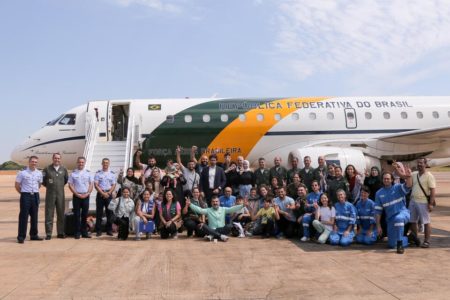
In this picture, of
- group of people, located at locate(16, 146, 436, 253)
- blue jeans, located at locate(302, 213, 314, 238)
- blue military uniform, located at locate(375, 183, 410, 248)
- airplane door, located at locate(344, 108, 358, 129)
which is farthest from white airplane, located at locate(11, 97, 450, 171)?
blue military uniform, located at locate(375, 183, 410, 248)

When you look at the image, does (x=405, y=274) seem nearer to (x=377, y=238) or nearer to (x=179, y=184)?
(x=377, y=238)

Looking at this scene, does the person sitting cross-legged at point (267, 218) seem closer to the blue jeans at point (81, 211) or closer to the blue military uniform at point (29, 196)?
the blue jeans at point (81, 211)

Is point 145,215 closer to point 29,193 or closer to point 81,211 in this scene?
point 81,211

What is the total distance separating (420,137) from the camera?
1465 cm

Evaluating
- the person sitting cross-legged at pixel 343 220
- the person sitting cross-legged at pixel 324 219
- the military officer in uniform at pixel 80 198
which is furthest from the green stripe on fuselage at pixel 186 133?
the person sitting cross-legged at pixel 343 220

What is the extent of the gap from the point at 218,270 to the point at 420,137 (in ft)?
36.7

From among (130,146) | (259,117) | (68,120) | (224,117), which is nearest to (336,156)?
(259,117)

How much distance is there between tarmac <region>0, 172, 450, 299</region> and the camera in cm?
493

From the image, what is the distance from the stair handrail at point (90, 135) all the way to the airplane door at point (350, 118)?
29.6ft

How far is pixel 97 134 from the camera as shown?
47.8 feet

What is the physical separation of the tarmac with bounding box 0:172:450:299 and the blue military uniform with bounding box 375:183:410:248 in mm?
284

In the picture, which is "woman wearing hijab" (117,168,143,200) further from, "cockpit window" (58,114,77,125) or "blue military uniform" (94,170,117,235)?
"cockpit window" (58,114,77,125)

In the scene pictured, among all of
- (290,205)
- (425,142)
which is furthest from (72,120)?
(425,142)

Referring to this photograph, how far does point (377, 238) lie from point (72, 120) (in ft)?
37.6
